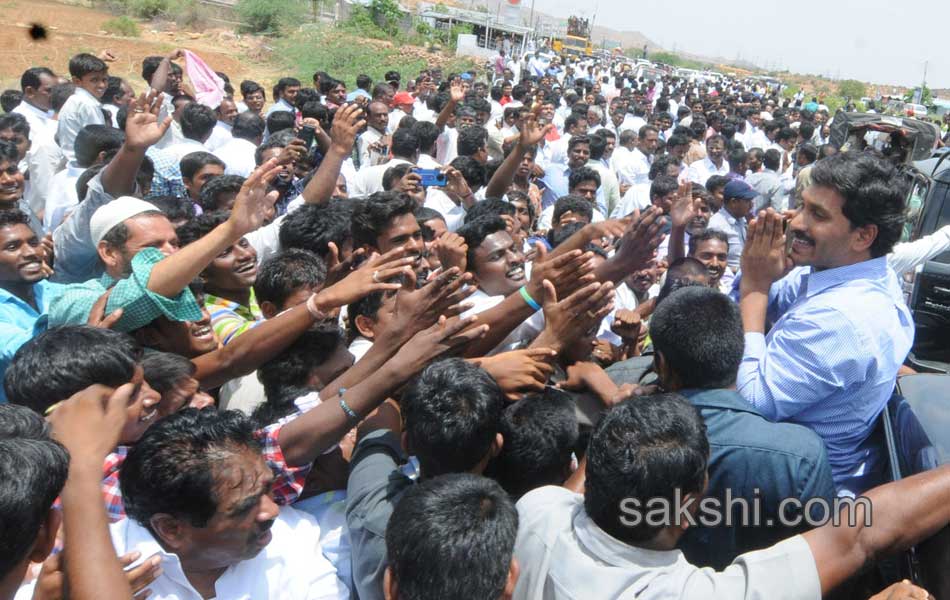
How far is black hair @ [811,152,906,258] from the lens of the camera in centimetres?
217

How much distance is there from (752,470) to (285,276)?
6.31 ft

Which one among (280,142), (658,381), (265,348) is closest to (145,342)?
(265,348)

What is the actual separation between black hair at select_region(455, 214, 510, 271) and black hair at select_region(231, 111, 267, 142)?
15.3 feet

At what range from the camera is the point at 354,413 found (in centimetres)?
197

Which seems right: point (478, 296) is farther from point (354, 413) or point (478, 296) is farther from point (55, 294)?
point (55, 294)

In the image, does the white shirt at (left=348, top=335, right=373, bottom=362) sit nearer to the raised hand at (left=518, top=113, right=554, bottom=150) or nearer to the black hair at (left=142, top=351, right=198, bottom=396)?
the black hair at (left=142, top=351, right=198, bottom=396)

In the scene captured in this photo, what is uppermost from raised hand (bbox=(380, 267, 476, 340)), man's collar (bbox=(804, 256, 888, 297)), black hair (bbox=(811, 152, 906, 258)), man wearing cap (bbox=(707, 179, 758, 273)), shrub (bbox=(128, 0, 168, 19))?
shrub (bbox=(128, 0, 168, 19))

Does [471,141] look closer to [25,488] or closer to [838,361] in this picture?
[838,361]

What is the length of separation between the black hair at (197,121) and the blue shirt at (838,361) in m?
5.39

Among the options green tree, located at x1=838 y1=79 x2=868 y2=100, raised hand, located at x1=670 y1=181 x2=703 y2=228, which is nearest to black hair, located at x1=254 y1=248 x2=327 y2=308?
raised hand, located at x1=670 y1=181 x2=703 y2=228

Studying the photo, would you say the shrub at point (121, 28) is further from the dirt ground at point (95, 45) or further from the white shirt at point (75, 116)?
the white shirt at point (75, 116)

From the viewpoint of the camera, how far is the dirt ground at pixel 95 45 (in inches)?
963

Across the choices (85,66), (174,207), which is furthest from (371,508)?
(85,66)

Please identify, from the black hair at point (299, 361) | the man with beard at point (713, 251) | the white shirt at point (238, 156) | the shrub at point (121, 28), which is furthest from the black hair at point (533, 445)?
the shrub at point (121, 28)
